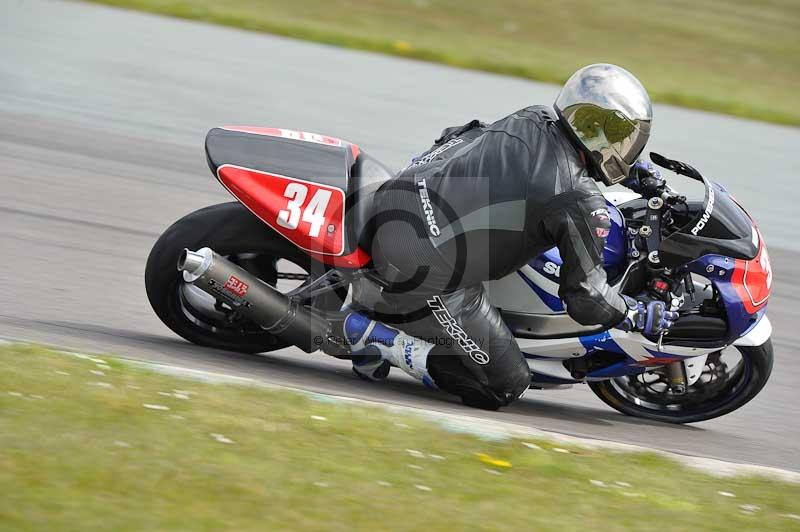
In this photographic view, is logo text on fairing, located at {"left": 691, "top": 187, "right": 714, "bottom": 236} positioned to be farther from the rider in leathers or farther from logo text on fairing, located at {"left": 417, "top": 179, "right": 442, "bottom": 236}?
logo text on fairing, located at {"left": 417, "top": 179, "right": 442, "bottom": 236}

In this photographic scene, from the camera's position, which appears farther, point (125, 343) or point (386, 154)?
point (386, 154)

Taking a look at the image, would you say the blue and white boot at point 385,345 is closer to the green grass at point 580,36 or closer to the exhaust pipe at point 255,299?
the exhaust pipe at point 255,299

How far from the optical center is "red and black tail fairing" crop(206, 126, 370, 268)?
4.88m

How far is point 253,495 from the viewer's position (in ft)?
12.0

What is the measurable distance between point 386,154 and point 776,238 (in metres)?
3.08

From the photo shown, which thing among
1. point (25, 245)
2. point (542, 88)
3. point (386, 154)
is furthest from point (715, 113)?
point (25, 245)

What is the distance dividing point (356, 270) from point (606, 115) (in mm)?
1253

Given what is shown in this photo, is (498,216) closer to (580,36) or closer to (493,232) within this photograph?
(493,232)

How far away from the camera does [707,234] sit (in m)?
5.01

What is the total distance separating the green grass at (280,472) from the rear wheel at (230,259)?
0.69 metres

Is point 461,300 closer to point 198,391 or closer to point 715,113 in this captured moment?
point 198,391

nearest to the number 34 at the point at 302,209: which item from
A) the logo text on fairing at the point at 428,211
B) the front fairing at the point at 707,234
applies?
the logo text on fairing at the point at 428,211

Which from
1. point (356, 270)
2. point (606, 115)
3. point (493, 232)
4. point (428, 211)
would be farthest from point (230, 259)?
point (606, 115)

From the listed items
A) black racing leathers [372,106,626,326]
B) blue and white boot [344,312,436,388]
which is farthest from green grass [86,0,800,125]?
black racing leathers [372,106,626,326]
